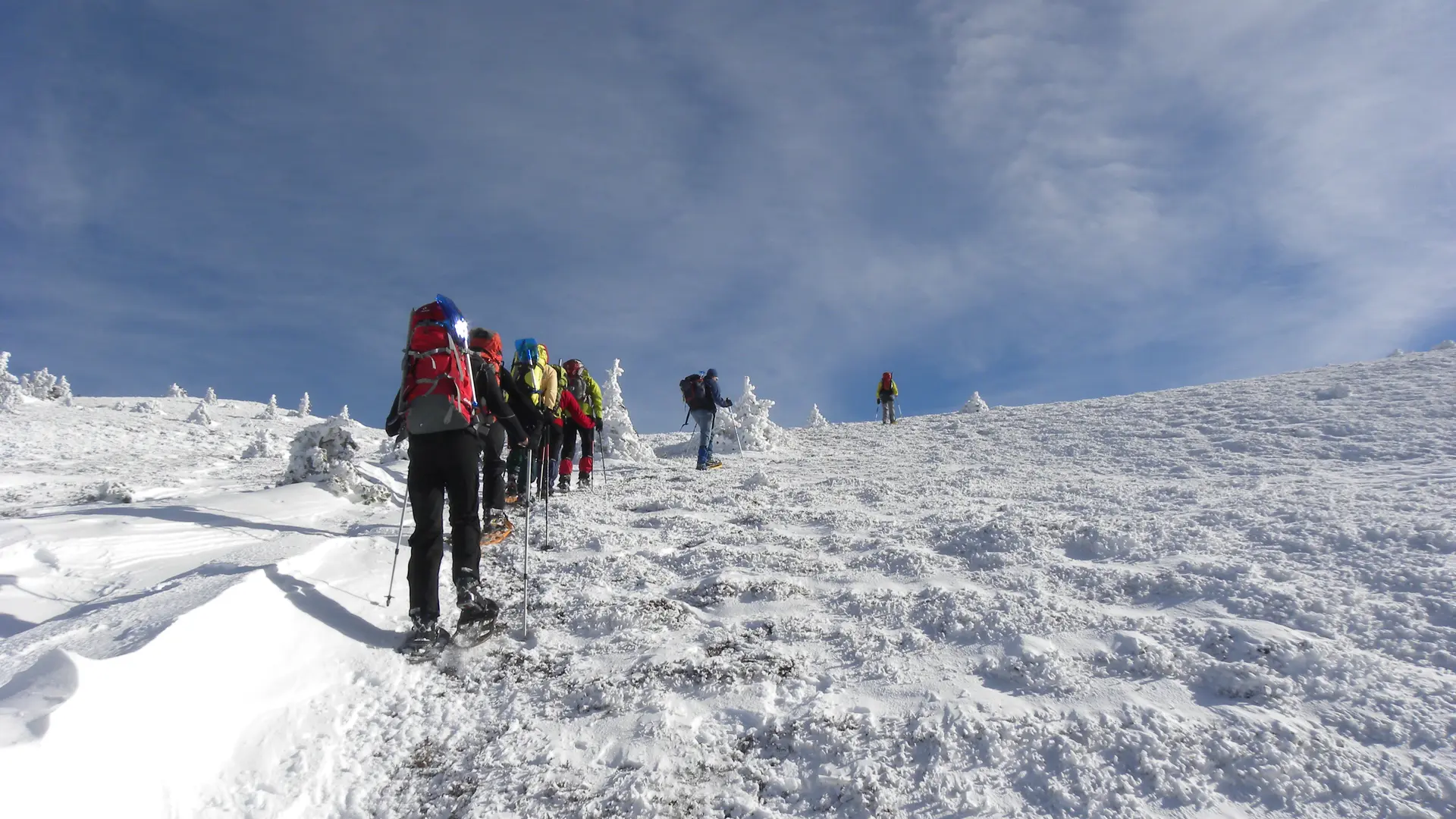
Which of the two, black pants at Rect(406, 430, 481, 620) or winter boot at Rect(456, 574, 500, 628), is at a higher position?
black pants at Rect(406, 430, 481, 620)

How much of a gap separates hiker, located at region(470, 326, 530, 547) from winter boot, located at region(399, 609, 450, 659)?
4.88ft

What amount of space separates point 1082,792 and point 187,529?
8.45 meters

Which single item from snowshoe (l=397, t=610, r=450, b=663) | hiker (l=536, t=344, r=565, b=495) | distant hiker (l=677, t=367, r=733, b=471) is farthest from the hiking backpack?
snowshoe (l=397, t=610, r=450, b=663)

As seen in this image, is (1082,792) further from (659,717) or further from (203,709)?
(203,709)

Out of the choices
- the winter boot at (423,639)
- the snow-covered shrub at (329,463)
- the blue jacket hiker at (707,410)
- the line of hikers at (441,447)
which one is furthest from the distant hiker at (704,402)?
the winter boot at (423,639)

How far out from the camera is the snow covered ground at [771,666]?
330 cm

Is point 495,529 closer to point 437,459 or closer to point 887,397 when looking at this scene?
point 437,459

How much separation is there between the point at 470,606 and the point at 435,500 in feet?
2.98

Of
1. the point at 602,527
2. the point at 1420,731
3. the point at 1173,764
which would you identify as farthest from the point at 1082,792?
the point at 602,527

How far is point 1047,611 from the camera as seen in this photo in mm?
5203

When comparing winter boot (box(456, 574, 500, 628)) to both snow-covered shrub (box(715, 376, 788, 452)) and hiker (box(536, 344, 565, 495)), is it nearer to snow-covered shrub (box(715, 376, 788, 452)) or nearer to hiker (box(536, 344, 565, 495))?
hiker (box(536, 344, 565, 495))

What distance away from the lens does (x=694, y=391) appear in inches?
615

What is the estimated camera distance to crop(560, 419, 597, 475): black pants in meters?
11.6

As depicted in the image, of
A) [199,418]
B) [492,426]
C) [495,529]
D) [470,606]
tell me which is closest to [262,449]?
[199,418]
